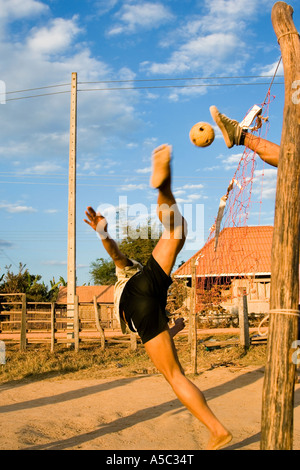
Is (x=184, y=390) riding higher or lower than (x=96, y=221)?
lower

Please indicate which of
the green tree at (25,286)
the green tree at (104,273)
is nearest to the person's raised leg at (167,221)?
the green tree at (25,286)

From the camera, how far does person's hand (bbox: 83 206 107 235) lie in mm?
3614

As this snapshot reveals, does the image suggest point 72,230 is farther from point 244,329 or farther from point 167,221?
point 167,221

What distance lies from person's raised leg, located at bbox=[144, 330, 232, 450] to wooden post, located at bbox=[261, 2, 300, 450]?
0.41 metres

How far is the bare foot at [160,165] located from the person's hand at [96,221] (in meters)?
0.87

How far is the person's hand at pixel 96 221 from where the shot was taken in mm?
3614

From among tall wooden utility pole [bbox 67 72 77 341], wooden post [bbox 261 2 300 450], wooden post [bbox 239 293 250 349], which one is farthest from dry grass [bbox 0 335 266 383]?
wooden post [bbox 261 2 300 450]

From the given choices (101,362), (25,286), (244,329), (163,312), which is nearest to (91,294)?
(25,286)

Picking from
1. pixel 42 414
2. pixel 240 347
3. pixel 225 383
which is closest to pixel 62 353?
pixel 240 347

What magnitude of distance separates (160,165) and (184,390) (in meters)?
1.60

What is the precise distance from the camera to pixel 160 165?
2.85 meters

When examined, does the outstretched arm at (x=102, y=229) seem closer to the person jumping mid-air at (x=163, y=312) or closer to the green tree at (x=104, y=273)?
the person jumping mid-air at (x=163, y=312)

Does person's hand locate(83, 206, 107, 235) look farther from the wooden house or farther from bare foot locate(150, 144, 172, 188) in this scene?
the wooden house

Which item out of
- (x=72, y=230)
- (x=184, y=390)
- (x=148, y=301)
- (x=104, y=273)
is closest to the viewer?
(x=184, y=390)
